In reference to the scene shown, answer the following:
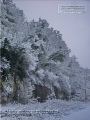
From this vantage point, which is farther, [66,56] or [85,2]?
[66,56]

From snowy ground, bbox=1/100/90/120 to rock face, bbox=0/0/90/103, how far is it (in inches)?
8.7

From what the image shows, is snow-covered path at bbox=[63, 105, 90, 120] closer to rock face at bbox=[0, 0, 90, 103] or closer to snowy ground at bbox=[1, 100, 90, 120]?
snowy ground at bbox=[1, 100, 90, 120]

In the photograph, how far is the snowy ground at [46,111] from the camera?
3.05 m

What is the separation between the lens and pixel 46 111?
3.23 meters

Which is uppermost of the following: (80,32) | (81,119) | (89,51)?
(80,32)

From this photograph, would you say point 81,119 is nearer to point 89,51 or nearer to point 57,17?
point 89,51

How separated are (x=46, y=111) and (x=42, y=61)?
2.98 feet

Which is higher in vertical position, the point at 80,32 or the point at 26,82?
the point at 80,32

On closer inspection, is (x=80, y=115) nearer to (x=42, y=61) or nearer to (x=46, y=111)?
(x=46, y=111)

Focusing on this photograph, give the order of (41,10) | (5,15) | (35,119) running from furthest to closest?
(5,15)
(41,10)
(35,119)

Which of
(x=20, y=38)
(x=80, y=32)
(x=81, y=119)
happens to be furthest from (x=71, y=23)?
(x=81, y=119)

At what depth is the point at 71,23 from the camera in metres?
3.55

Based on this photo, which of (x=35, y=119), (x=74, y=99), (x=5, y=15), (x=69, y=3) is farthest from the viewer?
(x=74, y=99)

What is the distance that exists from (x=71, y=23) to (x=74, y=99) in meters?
1.21
